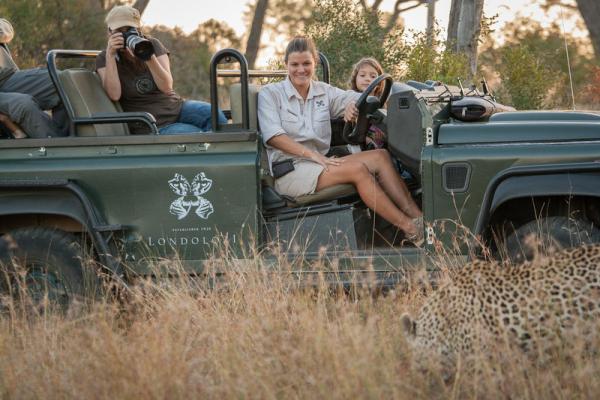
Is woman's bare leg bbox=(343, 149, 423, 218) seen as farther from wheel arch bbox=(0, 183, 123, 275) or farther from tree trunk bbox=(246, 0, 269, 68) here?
tree trunk bbox=(246, 0, 269, 68)

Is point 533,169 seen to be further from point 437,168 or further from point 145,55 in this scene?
point 145,55

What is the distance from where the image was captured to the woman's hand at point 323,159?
5.61m

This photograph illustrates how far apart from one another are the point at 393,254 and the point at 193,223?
1.09m

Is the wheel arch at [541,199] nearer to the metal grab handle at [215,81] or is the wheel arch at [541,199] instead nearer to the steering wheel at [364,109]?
the steering wheel at [364,109]

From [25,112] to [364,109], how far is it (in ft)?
6.29

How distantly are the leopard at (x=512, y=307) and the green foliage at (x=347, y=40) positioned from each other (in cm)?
1025

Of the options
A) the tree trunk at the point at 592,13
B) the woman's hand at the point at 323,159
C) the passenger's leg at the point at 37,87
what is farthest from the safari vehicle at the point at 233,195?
the tree trunk at the point at 592,13

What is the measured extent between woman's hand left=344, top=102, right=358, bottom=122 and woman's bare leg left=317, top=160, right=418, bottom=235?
313 mm

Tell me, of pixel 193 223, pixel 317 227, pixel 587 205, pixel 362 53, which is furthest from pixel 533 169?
pixel 362 53

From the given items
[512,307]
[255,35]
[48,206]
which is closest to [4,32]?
[48,206]

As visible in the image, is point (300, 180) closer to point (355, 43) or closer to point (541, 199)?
point (541, 199)

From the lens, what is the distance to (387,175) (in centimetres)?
560

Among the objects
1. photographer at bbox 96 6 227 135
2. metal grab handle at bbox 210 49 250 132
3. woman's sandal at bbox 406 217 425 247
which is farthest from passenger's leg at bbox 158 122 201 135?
woman's sandal at bbox 406 217 425 247

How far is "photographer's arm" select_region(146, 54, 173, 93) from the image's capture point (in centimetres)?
604
